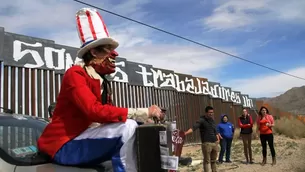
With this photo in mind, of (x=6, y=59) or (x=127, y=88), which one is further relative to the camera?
(x=127, y=88)

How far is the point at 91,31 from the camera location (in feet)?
7.65

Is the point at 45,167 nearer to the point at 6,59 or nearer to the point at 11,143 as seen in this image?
the point at 11,143

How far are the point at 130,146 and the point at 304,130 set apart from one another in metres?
23.0

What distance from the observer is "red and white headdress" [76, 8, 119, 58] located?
229 cm

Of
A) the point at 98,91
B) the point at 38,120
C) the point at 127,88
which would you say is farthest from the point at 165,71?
the point at 98,91

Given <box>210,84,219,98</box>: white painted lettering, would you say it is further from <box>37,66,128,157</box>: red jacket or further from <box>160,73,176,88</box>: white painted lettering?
<box>37,66,128,157</box>: red jacket

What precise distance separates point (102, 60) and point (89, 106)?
470mm

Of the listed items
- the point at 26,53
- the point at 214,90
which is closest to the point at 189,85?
the point at 214,90

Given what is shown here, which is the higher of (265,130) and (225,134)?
(265,130)

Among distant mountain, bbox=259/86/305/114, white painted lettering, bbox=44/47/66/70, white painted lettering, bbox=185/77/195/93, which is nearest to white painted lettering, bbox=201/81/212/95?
white painted lettering, bbox=185/77/195/93

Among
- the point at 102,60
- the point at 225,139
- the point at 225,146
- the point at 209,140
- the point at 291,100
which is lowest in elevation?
the point at 225,146

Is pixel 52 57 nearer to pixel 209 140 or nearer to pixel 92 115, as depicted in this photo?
pixel 209 140

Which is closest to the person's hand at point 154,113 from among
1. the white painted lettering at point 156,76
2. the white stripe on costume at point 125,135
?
A: the white stripe on costume at point 125,135

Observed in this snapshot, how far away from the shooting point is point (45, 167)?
2.18 metres
